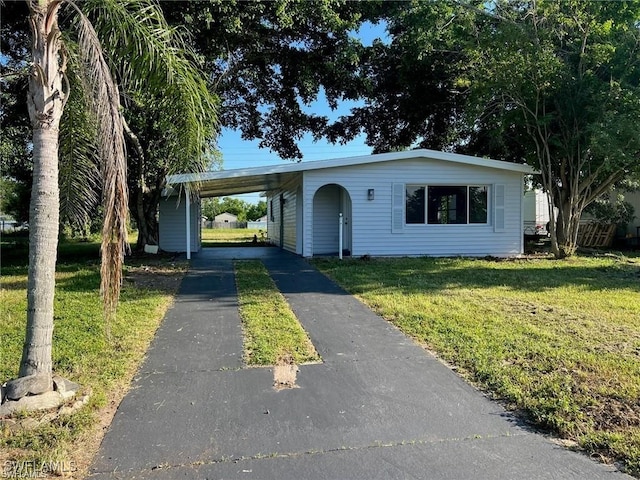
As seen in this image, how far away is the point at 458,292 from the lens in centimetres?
803

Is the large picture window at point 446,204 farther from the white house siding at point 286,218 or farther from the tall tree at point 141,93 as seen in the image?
the tall tree at point 141,93

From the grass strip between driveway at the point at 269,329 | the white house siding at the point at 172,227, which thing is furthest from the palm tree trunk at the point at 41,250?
the white house siding at the point at 172,227

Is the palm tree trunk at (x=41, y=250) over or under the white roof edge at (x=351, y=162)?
under

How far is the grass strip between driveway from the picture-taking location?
4.70 m

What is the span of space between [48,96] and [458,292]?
21.5 ft

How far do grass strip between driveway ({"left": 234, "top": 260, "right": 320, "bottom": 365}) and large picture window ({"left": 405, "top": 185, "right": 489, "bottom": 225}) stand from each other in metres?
6.43

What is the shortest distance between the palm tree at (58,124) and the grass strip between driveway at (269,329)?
1.56m

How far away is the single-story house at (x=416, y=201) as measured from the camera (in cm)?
1366

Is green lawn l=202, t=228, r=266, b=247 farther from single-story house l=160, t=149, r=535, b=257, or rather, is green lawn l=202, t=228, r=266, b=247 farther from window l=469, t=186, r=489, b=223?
window l=469, t=186, r=489, b=223

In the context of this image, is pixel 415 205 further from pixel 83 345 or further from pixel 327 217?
pixel 83 345

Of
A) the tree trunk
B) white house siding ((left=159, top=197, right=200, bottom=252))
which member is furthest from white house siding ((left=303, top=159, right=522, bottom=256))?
the tree trunk

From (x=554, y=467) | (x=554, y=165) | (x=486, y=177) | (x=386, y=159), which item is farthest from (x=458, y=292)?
(x=554, y=165)

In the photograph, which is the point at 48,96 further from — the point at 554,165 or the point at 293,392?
the point at 554,165

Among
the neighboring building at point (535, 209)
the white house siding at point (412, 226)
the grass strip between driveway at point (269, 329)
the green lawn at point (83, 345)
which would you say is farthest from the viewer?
the neighboring building at point (535, 209)
